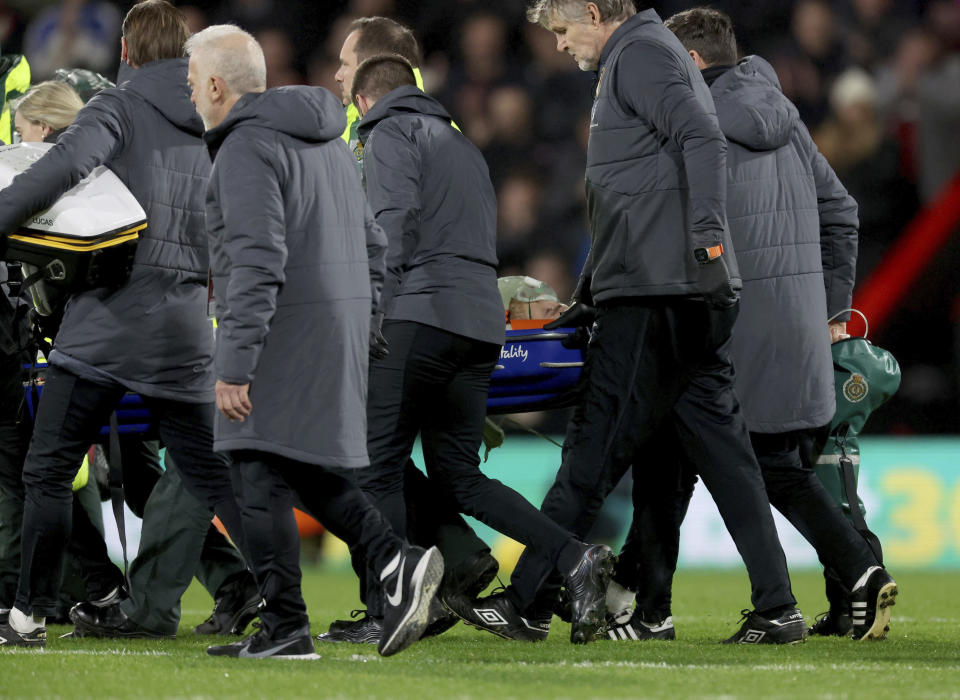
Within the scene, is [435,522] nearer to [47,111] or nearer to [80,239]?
[80,239]

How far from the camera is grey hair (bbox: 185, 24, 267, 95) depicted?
14.4 ft

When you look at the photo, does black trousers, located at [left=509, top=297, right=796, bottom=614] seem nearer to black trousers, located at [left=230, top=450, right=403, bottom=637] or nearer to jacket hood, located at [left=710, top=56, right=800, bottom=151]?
jacket hood, located at [left=710, top=56, right=800, bottom=151]

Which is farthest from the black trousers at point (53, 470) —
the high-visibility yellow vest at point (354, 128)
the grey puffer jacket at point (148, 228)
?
the high-visibility yellow vest at point (354, 128)

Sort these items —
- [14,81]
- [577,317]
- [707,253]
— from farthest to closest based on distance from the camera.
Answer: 1. [14,81]
2. [577,317]
3. [707,253]

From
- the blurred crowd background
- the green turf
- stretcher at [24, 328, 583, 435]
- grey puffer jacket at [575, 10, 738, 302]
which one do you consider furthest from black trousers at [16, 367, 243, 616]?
the blurred crowd background

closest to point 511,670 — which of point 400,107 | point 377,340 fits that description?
point 377,340

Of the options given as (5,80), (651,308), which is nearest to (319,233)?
(651,308)

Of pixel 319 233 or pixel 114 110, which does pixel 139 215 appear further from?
pixel 319 233

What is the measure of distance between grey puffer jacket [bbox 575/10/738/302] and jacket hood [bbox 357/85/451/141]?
602 millimetres

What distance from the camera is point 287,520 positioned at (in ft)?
14.1

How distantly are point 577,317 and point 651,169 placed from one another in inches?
28.6

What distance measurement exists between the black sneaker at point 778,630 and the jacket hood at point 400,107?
1933 mm

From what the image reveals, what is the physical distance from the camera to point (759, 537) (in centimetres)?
508

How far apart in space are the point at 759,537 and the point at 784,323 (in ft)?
2.46
